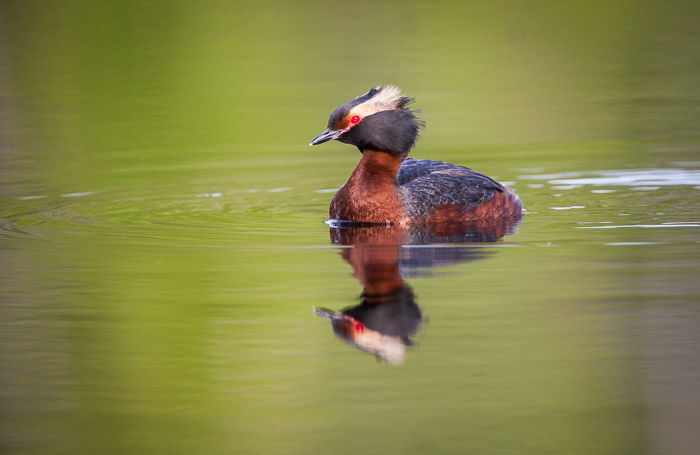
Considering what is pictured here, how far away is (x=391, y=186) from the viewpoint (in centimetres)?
1123

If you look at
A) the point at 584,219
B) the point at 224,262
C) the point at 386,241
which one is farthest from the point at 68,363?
the point at 584,219

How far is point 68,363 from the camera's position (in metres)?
7.01

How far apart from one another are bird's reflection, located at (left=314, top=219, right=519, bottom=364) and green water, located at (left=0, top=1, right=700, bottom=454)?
0.22 feet

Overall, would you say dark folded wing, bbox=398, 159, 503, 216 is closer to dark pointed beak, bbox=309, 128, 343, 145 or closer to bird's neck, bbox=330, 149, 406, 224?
bird's neck, bbox=330, 149, 406, 224

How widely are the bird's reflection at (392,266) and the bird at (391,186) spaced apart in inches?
6.8

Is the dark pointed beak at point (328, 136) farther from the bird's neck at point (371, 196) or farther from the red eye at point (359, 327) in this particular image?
the red eye at point (359, 327)

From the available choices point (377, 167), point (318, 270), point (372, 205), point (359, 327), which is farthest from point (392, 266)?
point (377, 167)

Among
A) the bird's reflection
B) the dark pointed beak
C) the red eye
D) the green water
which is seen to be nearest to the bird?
the dark pointed beak

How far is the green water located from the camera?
606 cm

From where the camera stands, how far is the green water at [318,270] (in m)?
6.06

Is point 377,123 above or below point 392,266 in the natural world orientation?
above

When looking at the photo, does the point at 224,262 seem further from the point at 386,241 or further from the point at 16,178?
the point at 16,178

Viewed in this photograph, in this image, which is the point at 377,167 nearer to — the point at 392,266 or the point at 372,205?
the point at 372,205

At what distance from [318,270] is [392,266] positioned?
486 millimetres
